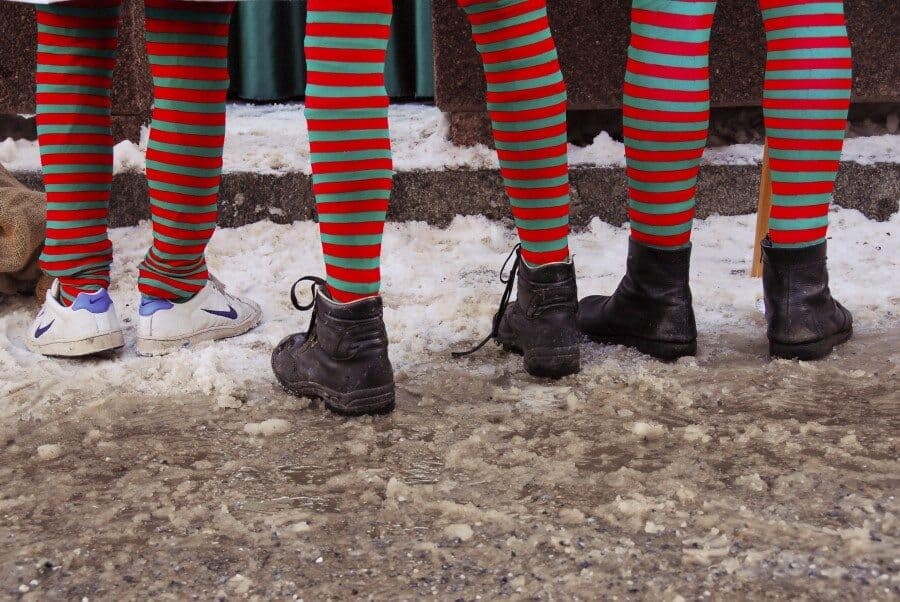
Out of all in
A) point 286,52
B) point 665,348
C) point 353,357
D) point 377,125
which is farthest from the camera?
point 286,52

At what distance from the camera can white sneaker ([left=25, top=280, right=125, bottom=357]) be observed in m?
1.82

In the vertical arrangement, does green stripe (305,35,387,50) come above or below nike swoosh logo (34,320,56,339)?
above

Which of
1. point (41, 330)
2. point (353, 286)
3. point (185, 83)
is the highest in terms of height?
point (185, 83)

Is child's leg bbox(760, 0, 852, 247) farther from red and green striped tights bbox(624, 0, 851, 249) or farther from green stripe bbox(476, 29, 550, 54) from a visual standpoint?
green stripe bbox(476, 29, 550, 54)

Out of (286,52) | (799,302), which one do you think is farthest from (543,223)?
(286,52)

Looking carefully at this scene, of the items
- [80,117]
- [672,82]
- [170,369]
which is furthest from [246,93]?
[672,82]

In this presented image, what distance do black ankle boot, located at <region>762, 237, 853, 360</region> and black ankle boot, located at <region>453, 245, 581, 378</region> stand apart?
1.26 ft

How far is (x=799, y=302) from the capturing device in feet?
5.44

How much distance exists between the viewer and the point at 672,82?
1.59m

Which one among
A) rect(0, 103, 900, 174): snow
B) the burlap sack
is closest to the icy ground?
the burlap sack

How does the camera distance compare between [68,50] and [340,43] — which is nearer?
[340,43]

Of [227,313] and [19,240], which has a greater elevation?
[19,240]

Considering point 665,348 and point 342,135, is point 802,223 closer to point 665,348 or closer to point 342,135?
point 665,348

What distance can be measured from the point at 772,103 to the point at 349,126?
2.68 feet
